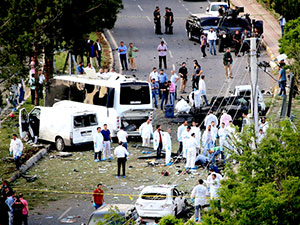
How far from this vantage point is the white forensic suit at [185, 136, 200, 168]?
95.0ft

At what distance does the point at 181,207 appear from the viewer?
2491cm

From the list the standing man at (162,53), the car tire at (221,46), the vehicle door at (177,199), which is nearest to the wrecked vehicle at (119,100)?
the standing man at (162,53)

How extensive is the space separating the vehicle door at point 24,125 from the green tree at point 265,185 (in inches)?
499

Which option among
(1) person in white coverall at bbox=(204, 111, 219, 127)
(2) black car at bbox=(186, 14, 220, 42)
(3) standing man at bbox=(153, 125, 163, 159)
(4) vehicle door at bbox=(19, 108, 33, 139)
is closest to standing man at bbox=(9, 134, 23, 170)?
(4) vehicle door at bbox=(19, 108, 33, 139)

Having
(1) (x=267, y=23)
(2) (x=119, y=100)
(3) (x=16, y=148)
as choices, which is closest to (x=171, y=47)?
(1) (x=267, y=23)

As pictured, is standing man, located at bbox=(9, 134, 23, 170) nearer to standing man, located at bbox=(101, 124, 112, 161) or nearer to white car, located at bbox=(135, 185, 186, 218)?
standing man, located at bbox=(101, 124, 112, 161)

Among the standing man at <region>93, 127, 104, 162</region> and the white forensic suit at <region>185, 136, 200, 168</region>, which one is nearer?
the white forensic suit at <region>185, 136, 200, 168</region>

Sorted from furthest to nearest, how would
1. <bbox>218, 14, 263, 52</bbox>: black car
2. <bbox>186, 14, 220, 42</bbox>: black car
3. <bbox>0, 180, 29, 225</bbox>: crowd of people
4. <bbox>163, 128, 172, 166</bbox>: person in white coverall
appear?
<bbox>186, 14, 220, 42</bbox>: black car, <bbox>218, 14, 263, 52</bbox>: black car, <bbox>163, 128, 172, 166</bbox>: person in white coverall, <bbox>0, 180, 29, 225</bbox>: crowd of people

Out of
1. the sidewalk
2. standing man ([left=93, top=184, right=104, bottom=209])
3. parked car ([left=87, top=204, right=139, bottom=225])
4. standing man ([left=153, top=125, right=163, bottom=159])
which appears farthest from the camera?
the sidewalk

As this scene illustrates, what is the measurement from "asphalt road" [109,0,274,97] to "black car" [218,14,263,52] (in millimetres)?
887

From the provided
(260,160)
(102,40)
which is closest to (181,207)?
(260,160)

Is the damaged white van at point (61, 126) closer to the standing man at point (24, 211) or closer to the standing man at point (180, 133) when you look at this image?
the standing man at point (180, 133)

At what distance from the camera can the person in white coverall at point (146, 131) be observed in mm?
31688

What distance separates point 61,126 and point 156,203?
31.5 ft
